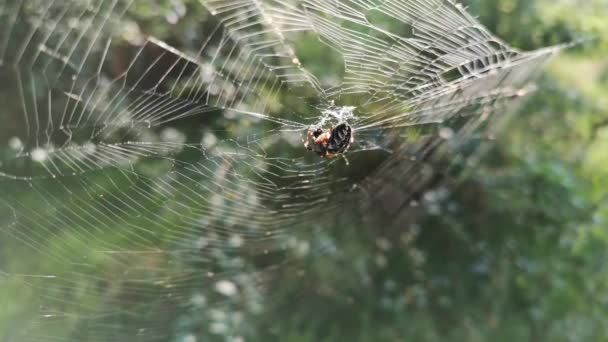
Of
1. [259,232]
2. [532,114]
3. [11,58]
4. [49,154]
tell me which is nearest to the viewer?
[49,154]

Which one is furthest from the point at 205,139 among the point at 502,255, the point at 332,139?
the point at 502,255

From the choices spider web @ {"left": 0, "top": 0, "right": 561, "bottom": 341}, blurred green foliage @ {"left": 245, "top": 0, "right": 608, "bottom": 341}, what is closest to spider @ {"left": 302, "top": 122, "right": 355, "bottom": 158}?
spider web @ {"left": 0, "top": 0, "right": 561, "bottom": 341}

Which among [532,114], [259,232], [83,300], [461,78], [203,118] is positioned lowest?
[83,300]

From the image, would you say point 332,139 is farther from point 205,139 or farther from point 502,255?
point 502,255

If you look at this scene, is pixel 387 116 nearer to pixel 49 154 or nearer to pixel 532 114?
pixel 49 154

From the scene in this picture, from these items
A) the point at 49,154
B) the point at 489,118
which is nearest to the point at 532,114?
the point at 489,118

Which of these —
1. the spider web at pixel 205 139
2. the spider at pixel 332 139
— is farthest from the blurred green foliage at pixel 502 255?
the spider at pixel 332 139
